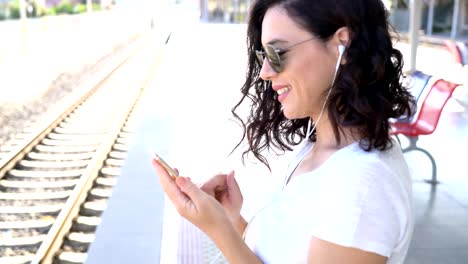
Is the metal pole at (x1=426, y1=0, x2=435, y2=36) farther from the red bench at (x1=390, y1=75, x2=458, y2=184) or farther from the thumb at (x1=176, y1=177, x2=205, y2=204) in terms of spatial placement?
the thumb at (x1=176, y1=177, x2=205, y2=204)

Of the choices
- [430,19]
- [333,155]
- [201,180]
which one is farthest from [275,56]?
[430,19]

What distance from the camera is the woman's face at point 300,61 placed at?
1.33m

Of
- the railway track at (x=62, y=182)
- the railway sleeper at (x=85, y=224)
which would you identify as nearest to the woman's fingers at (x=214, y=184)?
the railway track at (x=62, y=182)

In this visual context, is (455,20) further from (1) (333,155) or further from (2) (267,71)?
(1) (333,155)

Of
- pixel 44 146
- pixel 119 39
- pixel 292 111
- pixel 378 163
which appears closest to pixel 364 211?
pixel 378 163

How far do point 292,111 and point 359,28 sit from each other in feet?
0.86

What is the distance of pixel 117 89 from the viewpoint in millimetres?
13953

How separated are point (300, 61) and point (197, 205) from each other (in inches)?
16.2

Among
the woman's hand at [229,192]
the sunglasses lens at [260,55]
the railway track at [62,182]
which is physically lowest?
the railway track at [62,182]

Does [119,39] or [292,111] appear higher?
[292,111]

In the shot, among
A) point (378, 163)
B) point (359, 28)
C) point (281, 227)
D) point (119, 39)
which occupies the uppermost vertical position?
point (359, 28)

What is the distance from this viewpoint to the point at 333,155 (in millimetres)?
1295

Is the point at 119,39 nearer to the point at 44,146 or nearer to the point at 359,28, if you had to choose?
the point at 44,146

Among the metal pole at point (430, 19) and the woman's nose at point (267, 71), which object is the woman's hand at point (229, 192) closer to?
the woman's nose at point (267, 71)
